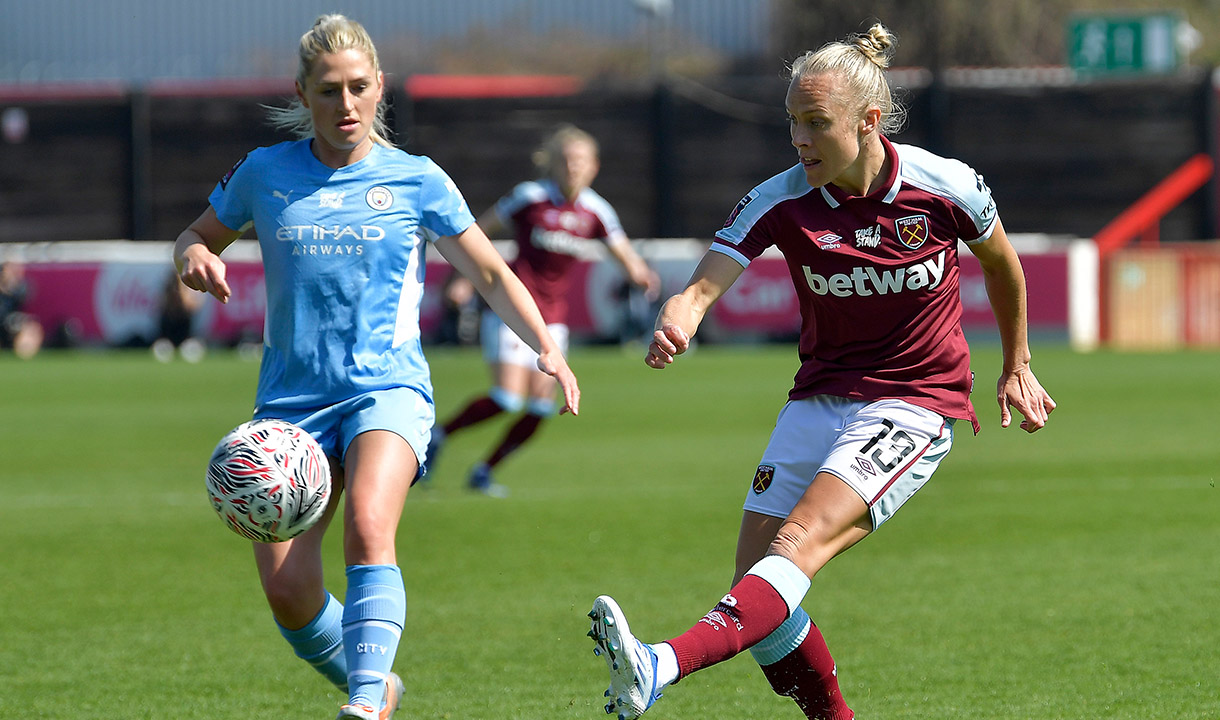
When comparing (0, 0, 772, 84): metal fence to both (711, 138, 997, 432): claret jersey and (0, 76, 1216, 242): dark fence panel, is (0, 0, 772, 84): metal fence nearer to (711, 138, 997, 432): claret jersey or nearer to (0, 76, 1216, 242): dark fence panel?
(0, 76, 1216, 242): dark fence panel

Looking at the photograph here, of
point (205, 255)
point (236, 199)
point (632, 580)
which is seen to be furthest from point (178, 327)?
point (205, 255)

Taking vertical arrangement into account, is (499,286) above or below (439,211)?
below

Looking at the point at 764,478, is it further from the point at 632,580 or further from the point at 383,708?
the point at 632,580

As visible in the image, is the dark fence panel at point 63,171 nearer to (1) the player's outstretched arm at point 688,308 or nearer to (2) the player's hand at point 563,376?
(2) the player's hand at point 563,376

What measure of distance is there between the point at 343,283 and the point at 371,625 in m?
0.98

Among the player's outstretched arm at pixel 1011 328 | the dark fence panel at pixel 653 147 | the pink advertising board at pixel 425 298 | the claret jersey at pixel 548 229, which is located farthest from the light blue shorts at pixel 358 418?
the dark fence panel at pixel 653 147

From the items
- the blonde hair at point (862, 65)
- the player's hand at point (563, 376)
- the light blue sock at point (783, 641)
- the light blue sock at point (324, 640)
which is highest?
the blonde hair at point (862, 65)

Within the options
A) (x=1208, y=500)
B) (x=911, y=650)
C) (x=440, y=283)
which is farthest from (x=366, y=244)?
(x=440, y=283)

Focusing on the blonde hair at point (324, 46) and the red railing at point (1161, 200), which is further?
the red railing at point (1161, 200)

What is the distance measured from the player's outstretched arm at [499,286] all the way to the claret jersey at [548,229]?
614 centimetres

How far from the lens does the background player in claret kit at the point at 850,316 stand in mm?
4250

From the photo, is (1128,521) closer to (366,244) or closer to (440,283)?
(366,244)

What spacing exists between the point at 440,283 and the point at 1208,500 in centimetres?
1691

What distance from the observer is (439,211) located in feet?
15.5
